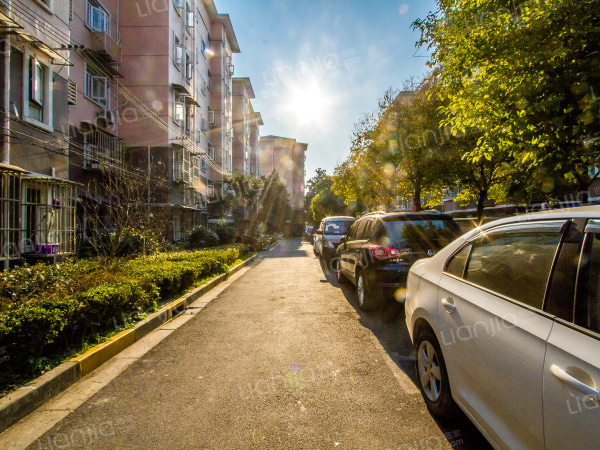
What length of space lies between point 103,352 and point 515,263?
429 centimetres

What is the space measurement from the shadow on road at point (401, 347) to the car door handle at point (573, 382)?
1.27 meters

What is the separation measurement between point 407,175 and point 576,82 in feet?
36.9

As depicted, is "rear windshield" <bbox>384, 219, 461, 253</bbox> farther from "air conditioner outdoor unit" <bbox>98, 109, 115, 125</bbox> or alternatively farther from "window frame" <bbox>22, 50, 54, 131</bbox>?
"air conditioner outdoor unit" <bbox>98, 109, 115, 125</bbox>

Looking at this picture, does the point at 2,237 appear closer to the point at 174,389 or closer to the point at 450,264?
the point at 174,389

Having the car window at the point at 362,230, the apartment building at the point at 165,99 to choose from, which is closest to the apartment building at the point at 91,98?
the apartment building at the point at 165,99

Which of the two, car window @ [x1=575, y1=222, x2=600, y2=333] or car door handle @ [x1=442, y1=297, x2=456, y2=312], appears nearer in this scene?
car window @ [x1=575, y1=222, x2=600, y2=333]

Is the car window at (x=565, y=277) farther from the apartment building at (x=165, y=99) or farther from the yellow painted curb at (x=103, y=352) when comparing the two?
the apartment building at (x=165, y=99)

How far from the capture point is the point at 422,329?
10.7ft

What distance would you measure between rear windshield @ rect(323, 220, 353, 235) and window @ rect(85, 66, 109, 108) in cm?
1203

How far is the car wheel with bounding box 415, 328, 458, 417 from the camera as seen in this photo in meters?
2.78

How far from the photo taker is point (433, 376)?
3029mm

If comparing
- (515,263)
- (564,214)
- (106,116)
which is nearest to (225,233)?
(106,116)

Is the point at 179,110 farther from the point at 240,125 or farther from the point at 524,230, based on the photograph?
the point at 240,125

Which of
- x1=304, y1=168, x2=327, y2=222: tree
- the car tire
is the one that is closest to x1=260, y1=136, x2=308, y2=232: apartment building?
x1=304, y1=168, x2=327, y2=222: tree
